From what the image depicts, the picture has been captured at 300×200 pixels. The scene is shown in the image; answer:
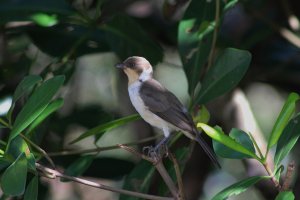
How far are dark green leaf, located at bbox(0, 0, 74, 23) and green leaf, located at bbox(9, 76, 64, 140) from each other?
3.27ft

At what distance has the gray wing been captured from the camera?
3.36 m

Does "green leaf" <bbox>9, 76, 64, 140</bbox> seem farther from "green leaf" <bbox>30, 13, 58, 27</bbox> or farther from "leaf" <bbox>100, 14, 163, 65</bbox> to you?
"leaf" <bbox>100, 14, 163, 65</bbox>

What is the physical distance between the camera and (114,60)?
18.7 ft

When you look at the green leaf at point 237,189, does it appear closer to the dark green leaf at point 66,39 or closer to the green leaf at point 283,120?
the green leaf at point 283,120

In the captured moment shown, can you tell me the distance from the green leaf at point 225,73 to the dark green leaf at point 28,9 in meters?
0.91

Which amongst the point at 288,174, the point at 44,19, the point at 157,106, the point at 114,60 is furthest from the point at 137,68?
the point at 114,60

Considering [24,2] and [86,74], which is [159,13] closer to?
[86,74]

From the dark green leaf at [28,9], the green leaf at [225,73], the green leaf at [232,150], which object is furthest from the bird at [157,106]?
the green leaf at [232,150]

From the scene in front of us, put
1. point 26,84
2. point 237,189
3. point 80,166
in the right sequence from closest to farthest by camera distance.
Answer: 1. point 237,189
2. point 26,84
3. point 80,166

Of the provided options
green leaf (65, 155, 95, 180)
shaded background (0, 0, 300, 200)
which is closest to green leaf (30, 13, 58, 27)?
shaded background (0, 0, 300, 200)

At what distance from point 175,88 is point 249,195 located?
1.13 m

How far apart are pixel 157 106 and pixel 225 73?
1.55ft

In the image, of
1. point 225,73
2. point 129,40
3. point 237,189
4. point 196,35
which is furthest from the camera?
point 129,40

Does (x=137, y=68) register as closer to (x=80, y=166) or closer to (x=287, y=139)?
(x=80, y=166)
